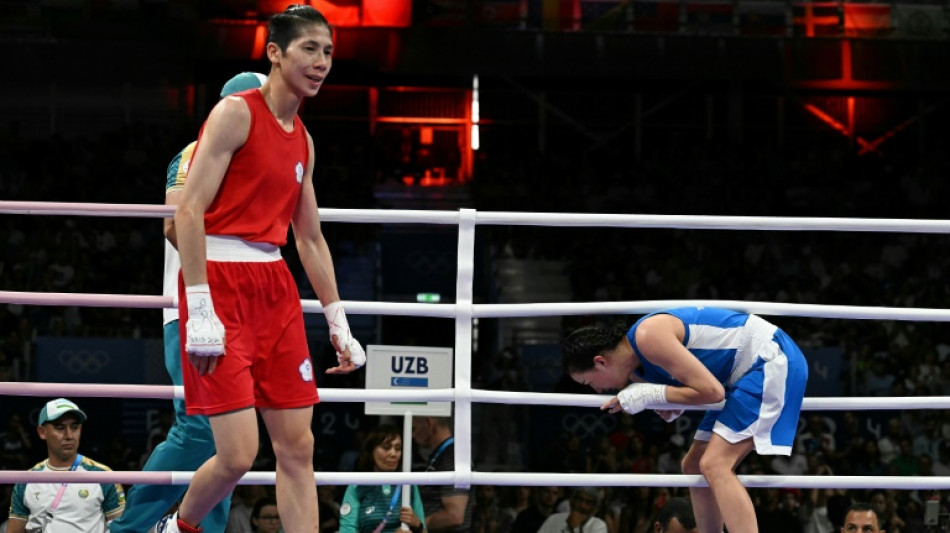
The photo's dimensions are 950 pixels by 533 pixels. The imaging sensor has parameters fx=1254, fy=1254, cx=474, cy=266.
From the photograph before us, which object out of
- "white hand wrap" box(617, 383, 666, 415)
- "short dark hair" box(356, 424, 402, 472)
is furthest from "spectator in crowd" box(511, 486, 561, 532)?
"white hand wrap" box(617, 383, 666, 415)

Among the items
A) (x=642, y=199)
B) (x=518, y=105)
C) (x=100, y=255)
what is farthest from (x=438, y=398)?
(x=518, y=105)

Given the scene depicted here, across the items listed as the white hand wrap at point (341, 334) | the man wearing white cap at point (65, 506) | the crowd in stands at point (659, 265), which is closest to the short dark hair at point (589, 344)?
the white hand wrap at point (341, 334)

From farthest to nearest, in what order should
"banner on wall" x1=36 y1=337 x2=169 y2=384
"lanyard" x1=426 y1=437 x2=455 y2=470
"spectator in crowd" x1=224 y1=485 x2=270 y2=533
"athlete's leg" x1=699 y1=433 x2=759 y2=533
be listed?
"banner on wall" x1=36 y1=337 x2=169 y2=384, "spectator in crowd" x1=224 y1=485 x2=270 y2=533, "lanyard" x1=426 y1=437 x2=455 y2=470, "athlete's leg" x1=699 y1=433 x2=759 y2=533

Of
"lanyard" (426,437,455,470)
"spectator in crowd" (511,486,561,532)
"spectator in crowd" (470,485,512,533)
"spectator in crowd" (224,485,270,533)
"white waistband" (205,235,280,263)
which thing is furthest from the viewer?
"spectator in crowd" (224,485,270,533)

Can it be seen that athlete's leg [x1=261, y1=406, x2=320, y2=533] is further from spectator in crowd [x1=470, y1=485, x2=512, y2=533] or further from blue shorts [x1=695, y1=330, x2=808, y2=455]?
spectator in crowd [x1=470, y1=485, x2=512, y2=533]

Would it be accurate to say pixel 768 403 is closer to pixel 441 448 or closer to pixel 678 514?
pixel 678 514

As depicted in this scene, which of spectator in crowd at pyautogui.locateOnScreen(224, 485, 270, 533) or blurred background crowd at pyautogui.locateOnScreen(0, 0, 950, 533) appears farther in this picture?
blurred background crowd at pyautogui.locateOnScreen(0, 0, 950, 533)

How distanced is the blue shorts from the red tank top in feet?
5.57

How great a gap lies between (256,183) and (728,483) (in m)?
1.86

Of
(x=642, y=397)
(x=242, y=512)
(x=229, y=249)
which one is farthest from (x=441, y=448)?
(x=242, y=512)

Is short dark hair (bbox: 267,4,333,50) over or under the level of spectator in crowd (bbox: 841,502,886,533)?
over

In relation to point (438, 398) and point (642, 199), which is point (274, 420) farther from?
point (642, 199)

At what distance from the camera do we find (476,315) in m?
4.48

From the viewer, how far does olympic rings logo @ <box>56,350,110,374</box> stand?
38.3ft
